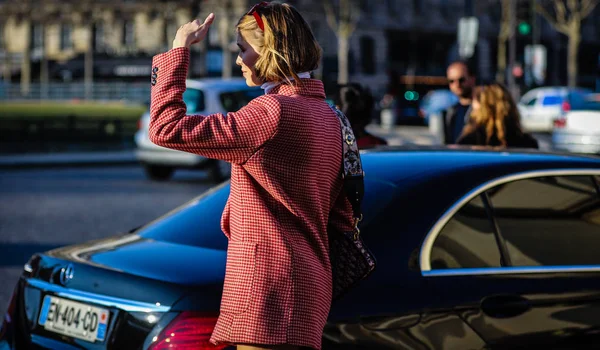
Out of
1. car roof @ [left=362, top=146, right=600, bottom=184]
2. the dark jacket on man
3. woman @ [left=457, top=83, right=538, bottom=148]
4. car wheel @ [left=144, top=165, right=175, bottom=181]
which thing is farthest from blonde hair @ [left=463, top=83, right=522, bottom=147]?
car wheel @ [left=144, top=165, right=175, bottom=181]

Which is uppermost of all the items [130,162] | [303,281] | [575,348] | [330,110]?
[330,110]

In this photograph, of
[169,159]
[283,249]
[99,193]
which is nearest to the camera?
[283,249]

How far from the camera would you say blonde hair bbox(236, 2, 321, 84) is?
113 inches

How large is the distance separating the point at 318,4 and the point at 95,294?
5728 cm

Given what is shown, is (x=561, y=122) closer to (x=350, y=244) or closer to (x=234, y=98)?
(x=234, y=98)

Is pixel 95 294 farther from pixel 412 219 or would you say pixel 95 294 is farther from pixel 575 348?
pixel 575 348

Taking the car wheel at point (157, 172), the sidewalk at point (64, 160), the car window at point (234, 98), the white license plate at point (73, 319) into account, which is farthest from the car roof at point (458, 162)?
the sidewalk at point (64, 160)

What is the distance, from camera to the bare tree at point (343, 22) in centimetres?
5388

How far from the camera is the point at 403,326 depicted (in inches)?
139

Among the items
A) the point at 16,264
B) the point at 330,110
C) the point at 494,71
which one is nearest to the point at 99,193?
the point at 16,264

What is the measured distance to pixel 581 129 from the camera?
20.4 metres

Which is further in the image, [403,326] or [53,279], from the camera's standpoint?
[53,279]

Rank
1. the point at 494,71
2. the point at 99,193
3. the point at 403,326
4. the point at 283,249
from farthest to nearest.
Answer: the point at 494,71 → the point at 99,193 → the point at 403,326 → the point at 283,249

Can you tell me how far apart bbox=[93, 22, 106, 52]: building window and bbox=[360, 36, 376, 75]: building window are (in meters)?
14.2
